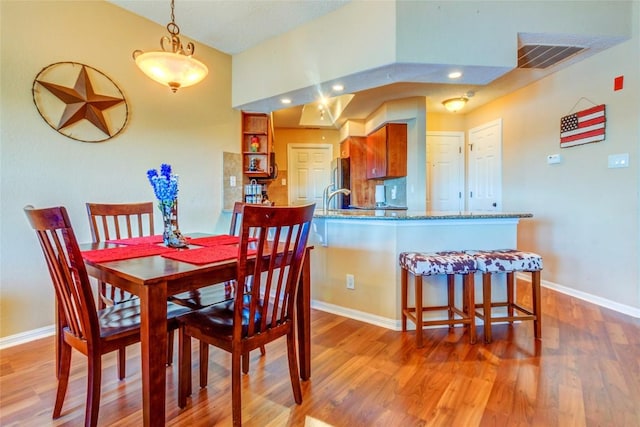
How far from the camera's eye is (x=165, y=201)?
172cm

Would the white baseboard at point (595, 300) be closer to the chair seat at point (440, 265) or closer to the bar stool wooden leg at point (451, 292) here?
the bar stool wooden leg at point (451, 292)

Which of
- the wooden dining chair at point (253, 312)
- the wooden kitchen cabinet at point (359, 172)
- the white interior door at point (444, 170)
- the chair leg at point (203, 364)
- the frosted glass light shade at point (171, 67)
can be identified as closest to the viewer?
the wooden dining chair at point (253, 312)

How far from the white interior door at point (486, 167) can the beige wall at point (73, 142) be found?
383 cm

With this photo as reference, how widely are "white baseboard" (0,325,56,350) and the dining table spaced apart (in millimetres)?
1409

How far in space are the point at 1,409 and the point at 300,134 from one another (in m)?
5.39

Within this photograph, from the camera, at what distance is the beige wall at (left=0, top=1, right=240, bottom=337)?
2242 millimetres

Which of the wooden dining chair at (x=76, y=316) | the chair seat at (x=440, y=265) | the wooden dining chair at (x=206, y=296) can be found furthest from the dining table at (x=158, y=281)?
the chair seat at (x=440, y=265)

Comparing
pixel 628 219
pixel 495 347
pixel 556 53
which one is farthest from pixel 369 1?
pixel 628 219

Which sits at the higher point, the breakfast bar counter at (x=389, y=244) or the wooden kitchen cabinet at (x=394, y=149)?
the wooden kitchen cabinet at (x=394, y=149)

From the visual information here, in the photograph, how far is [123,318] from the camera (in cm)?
150

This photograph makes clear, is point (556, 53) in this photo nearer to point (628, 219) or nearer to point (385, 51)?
point (628, 219)

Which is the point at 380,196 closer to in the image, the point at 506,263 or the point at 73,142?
the point at 506,263

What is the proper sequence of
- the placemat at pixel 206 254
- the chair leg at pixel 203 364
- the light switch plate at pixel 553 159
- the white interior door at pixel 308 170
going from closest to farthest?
the placemat at pixel 206 254 < the chair leg at pixel 203 364 < the light switch plate at pixel 553 159 < the white interior door at pixel 308 170

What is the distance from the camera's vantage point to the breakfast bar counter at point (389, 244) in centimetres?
250
